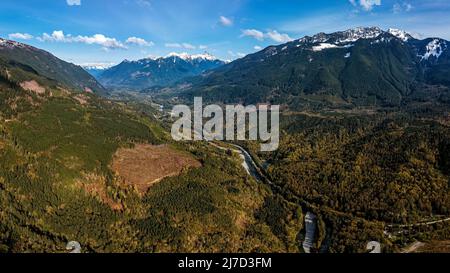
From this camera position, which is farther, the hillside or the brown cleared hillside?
the brown cleared hillside

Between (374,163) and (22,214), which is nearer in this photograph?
(22,214)

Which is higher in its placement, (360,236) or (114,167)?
(114,167)

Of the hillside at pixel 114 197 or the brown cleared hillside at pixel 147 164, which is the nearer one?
the hillside at pixel 114 197

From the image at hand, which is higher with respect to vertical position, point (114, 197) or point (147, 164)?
point (147, 164)

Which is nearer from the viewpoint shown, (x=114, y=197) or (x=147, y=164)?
(x=114, y=197)

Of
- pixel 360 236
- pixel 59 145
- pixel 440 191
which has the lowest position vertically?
pixel 360 236
